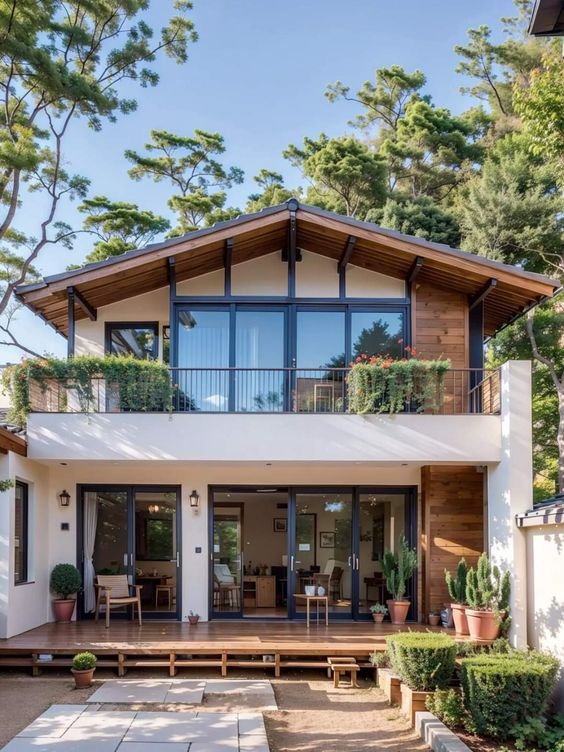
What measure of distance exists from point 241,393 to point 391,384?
247 centimetres

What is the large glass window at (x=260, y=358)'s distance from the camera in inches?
418

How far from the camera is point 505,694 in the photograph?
6.29m

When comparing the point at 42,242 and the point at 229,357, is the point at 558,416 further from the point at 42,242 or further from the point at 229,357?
the point at 42,242

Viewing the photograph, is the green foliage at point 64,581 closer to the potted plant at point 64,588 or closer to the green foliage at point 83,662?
the potted plant at point 64,588

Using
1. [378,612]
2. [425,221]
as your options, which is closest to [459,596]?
[378,612]

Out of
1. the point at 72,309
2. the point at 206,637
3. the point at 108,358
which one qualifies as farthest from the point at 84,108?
the point at 206,637

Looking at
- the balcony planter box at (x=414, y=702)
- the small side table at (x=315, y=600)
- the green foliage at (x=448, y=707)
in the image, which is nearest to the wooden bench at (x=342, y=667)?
the balcony planter box at (x=414, y=702)

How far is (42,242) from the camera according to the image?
2002 cm

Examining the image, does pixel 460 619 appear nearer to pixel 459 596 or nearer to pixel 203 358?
pixel 459 596

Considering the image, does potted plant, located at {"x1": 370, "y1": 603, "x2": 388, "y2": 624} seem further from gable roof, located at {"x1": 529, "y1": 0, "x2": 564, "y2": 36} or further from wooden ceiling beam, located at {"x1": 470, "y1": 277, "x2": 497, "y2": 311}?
gable roof, located at {"x1": 529, "y1": 0, "x2": 564, "y2": 36}

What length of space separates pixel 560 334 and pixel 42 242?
15.1m

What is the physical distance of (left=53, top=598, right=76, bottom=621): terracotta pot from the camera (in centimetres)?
1066

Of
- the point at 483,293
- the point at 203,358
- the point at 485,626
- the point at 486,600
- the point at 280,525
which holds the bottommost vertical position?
the point at 485,626

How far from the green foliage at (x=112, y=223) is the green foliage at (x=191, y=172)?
145 centimetres
